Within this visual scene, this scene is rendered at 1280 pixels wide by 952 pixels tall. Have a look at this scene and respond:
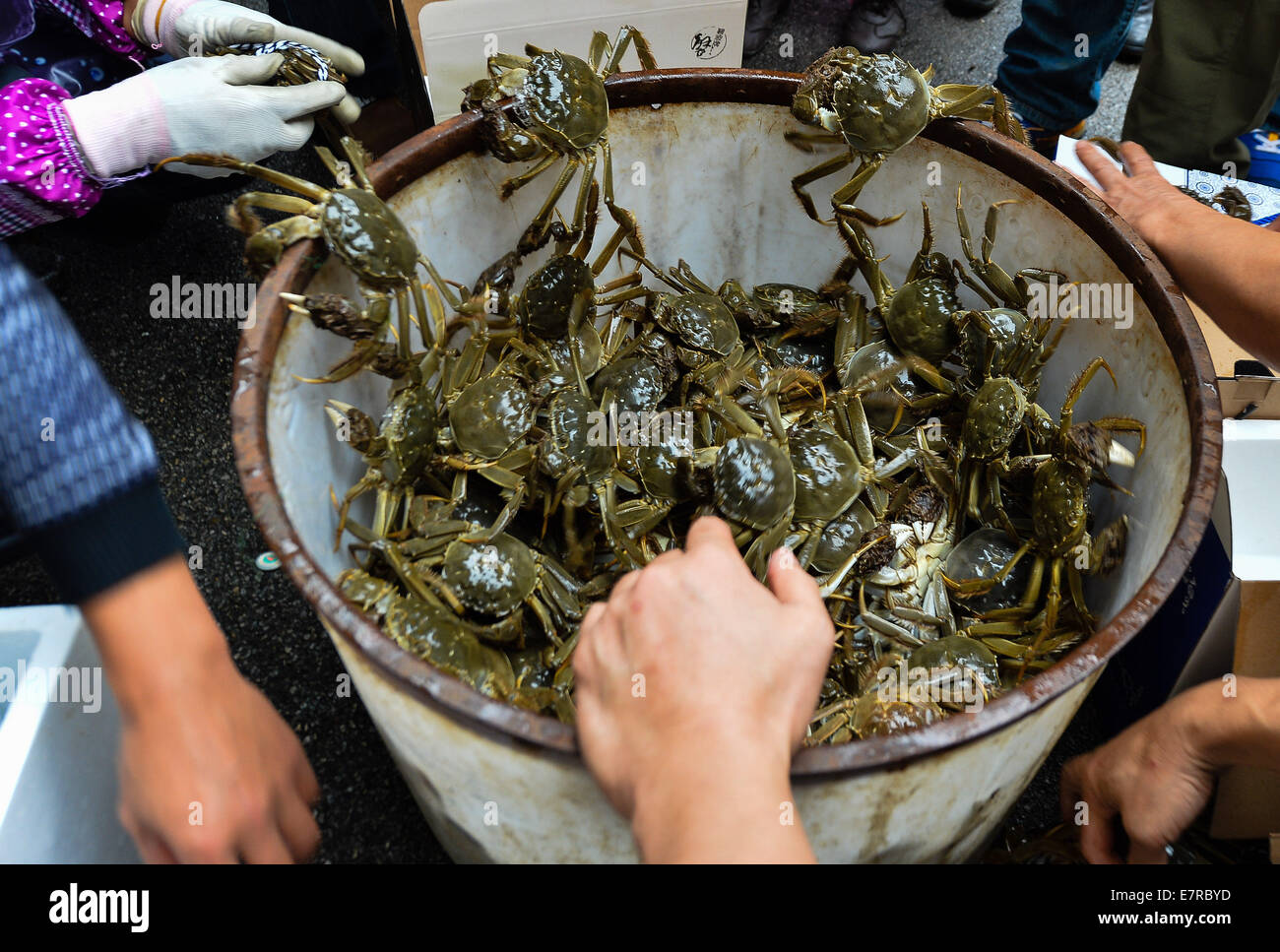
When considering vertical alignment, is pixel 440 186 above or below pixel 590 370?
above

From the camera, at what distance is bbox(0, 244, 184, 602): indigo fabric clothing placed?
2.54 feet

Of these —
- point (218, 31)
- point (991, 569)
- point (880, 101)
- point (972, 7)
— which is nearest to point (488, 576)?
point (991, 569)

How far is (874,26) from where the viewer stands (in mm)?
2537

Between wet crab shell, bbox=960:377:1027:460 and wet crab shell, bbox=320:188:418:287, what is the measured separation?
766 mm

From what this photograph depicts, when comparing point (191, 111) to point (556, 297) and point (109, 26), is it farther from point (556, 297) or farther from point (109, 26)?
point (556, 297)

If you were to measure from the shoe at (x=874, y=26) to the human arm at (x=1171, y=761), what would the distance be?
6.77 feet

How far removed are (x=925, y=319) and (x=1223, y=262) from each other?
0.39 m

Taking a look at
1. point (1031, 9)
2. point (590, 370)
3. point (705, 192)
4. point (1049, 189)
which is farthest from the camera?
point (1031, 9)

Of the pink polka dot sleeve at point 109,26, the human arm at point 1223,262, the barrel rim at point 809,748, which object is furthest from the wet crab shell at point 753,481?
the pink polka dot sleeve at point 109,26

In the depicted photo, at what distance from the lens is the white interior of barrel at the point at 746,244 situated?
1062mm

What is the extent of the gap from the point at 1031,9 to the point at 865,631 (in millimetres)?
1748
